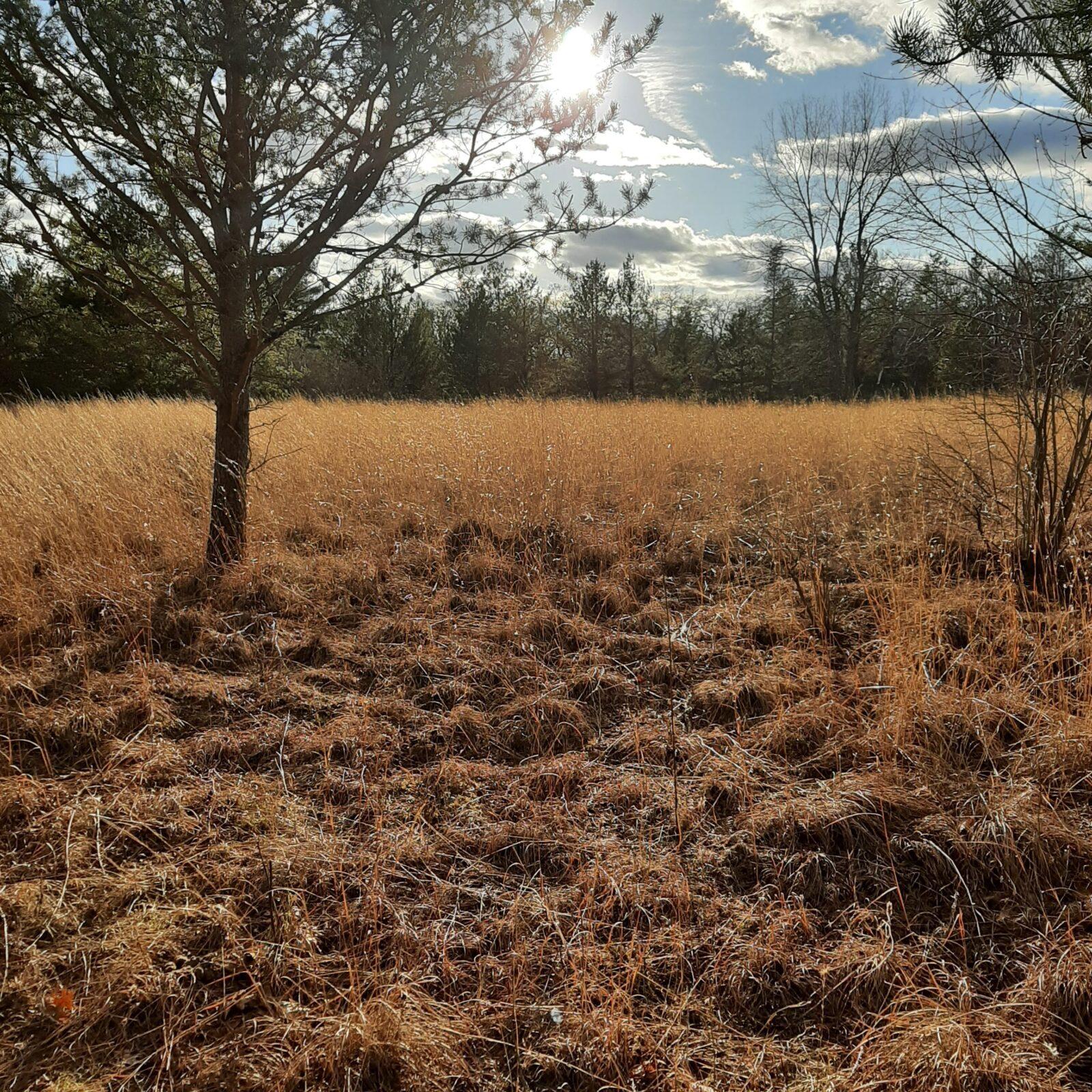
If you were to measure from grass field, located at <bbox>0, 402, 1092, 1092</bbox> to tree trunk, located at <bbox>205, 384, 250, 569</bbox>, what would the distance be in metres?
0.20

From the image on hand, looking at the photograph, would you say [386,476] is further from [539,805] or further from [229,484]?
[539,805]

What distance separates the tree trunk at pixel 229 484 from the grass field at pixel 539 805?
20 cm

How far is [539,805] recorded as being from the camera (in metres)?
2.39

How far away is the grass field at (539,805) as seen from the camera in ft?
5.16

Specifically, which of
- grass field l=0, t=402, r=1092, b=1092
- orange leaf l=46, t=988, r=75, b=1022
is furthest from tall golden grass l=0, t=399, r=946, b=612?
orange leaf l=46, t=988, r=75, b=1022

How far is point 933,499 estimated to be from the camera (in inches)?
179

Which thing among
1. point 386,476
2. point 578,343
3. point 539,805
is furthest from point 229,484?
point 578,343

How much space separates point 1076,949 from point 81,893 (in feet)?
9.18

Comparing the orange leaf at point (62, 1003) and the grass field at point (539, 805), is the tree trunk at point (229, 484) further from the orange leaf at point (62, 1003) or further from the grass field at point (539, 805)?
the orange leaf at point (62, 1003)

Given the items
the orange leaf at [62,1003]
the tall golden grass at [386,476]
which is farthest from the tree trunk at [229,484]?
the orange leaf at [62,1003]

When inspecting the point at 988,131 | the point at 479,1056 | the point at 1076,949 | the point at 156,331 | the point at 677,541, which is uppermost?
the point at 988,131

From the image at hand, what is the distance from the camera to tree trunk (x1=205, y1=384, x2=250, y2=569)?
160 inches

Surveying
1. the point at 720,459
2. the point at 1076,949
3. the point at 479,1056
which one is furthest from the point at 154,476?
the point at 1076,949

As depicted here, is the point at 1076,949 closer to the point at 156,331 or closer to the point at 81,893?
the point at 81,893
